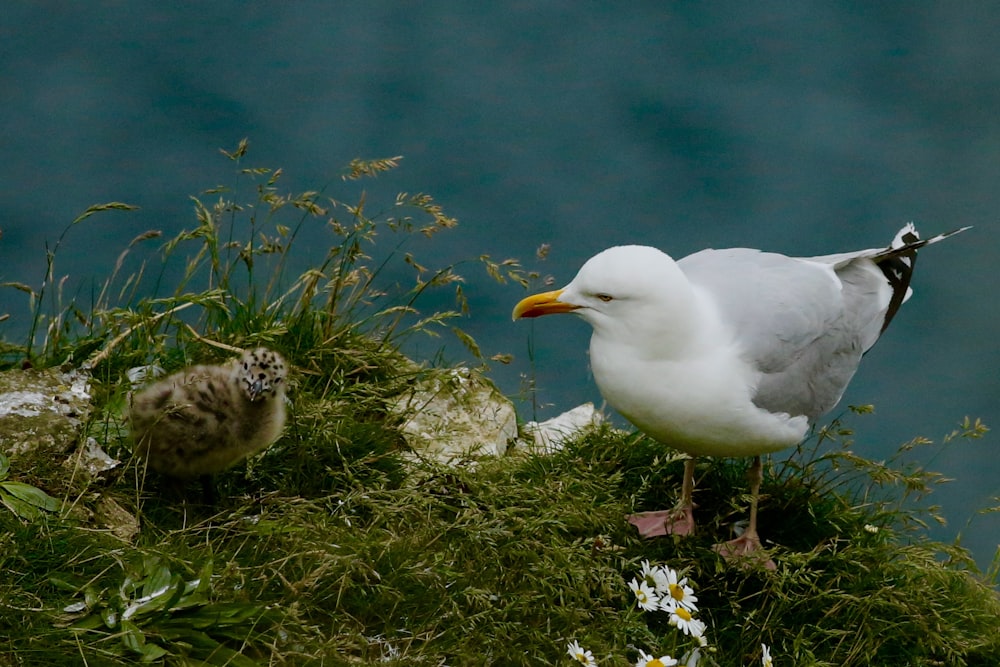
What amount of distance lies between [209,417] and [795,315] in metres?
2.08

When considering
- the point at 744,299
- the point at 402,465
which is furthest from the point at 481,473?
the point at 744,299

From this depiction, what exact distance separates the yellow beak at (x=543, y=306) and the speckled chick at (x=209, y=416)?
855mm

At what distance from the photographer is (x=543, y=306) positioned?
13.5 feet

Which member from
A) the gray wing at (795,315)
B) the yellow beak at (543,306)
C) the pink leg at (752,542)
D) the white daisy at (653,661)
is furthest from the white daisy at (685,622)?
the yellow beak at (543,306)

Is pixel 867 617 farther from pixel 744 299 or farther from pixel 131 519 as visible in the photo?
pixel 131 519

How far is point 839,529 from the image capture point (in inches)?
173

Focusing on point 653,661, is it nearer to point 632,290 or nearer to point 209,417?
point 632,290

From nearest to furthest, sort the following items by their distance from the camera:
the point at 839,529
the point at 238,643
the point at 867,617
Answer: the point at 238,643
the point at 867,617
the point at 839,529

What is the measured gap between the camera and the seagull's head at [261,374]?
Answer: 154 inches

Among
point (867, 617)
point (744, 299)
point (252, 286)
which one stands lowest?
point (867, 617)

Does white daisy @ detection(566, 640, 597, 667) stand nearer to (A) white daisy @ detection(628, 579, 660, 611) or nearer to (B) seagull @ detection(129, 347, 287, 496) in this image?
(A) white daisy @ detection(628, 579, 660, 611)

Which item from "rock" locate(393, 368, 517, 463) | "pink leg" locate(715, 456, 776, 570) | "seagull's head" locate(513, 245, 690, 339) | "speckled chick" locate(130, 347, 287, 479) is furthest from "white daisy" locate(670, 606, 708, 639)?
"speckled chick" locate(130, 347, 287, 479)

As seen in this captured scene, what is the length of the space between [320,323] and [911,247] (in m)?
2.39

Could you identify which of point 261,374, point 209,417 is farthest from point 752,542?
point 209,417
